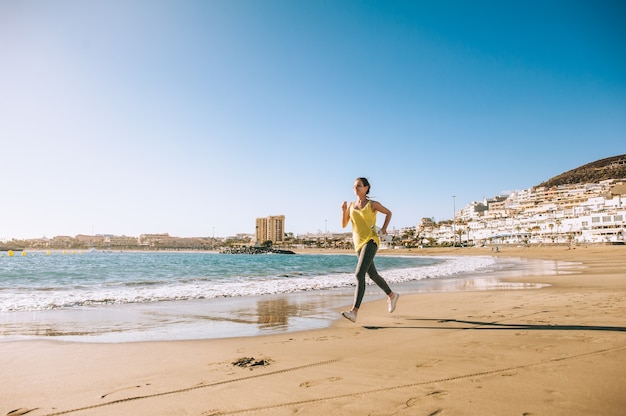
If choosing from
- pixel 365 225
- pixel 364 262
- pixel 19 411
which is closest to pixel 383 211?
pixel 365 225

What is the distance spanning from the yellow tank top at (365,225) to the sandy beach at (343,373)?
1168 mm

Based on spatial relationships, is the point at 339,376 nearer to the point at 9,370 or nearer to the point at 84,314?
the point at 9,370


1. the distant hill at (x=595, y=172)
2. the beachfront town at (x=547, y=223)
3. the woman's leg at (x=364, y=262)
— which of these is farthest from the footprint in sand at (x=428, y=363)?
the distant hill at (x=595, y=172)

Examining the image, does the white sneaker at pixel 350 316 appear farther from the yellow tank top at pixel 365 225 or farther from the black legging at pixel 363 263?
the yellow tank top at pixel 365 225

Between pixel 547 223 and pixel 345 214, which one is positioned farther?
pixel 547 223

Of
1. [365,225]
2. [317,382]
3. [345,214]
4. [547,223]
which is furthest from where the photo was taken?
[547,223]

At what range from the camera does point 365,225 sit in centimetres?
524

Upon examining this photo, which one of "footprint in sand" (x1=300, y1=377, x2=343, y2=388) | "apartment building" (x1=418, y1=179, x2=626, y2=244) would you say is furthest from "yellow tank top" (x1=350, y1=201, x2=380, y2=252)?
"apartment building" (x1=418, y1=179, x2=626, y2=244)

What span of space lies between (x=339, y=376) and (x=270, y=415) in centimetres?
81

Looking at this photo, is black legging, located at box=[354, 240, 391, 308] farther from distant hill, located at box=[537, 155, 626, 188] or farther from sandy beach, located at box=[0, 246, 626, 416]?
distant hill, located at box=[537, 155, 626, 188]

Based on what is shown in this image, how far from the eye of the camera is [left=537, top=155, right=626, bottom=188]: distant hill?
165000 millimetres

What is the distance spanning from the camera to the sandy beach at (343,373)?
225 centimetres

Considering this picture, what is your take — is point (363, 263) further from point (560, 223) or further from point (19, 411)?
point (560, 223)

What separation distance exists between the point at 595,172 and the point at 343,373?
218478mm
